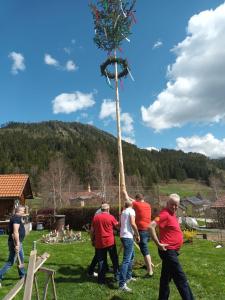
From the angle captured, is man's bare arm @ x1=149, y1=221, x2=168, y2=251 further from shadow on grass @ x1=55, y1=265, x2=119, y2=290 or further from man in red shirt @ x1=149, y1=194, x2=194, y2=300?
shadow on grass @ x1=55, y1=265, x2=119, y2=290

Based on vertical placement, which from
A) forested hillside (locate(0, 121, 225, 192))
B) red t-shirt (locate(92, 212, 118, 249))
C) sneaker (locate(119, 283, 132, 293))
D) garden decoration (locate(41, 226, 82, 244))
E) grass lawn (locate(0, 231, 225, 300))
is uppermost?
forested hillside (locate(0, 121, 225, 192))

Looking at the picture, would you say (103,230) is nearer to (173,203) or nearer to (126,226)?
(126,226)

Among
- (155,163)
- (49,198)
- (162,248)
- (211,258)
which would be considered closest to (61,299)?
(162,248)

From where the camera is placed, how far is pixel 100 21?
13.2 metres

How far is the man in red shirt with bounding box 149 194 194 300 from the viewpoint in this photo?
6184 millimetres

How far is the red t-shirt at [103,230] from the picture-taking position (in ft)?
27.5

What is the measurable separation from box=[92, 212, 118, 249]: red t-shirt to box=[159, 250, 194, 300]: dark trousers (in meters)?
2.28

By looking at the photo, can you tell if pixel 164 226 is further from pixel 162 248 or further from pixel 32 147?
pixel 32 147

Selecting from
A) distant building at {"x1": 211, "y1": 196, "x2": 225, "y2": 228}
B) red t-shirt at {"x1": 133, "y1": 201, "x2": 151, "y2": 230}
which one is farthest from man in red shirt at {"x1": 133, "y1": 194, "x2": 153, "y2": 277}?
distant building at {"x1": 211, "y1": 196, "x2": 225, "y2": 228}

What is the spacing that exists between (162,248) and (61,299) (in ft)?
8.57

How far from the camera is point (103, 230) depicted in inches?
332

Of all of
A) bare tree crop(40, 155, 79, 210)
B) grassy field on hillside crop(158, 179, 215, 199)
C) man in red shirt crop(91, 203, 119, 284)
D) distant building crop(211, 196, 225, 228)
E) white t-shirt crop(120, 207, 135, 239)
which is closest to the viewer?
white t-shirt crop(120, 207, 135, 239)

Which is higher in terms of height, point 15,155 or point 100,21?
point 15,155

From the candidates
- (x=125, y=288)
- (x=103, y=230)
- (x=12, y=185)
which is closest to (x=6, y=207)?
(x=12, y=185)
